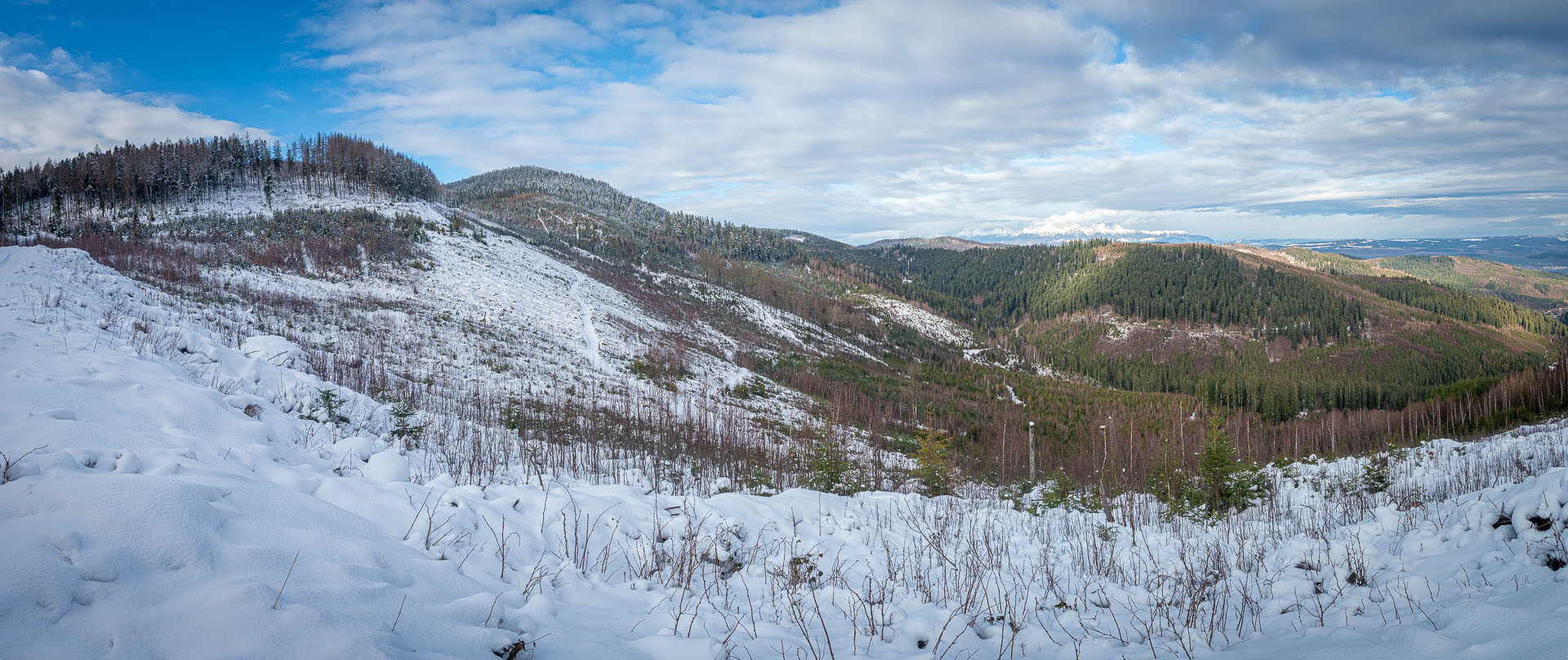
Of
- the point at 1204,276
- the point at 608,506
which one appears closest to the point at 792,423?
the point at 608,506

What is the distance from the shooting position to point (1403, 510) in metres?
6.96

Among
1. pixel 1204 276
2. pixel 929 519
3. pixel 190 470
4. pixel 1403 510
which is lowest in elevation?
pixel 929 519

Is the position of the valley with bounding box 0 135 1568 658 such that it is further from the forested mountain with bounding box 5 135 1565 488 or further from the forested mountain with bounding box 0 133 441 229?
the forested mountain with bounding box 0 133 441 229

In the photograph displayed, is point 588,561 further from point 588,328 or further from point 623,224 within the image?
point 623,224

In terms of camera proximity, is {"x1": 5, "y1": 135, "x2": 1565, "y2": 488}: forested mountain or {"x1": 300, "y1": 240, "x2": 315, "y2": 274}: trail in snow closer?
{"x1": 5, "y1": 135, "x2": 1565, "y2": 488}: forested mountain

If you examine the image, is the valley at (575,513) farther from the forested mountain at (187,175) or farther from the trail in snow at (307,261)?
the forested mountain at (187,175)

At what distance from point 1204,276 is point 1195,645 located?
8208 inches

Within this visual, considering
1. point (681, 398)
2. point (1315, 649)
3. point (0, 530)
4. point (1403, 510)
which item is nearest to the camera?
point (0, 530)

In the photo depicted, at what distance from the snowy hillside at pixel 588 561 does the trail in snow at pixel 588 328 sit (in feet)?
68.0

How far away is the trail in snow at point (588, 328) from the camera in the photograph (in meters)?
30.0

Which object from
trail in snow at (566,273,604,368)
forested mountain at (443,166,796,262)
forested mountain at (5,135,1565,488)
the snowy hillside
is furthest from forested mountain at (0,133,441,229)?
the snowy hillside

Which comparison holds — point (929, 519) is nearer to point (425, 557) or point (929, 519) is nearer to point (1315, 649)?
point (1315, 649)

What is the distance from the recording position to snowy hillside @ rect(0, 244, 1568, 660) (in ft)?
9.18

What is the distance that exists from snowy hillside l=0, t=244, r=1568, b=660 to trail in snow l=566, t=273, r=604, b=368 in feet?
68.0
